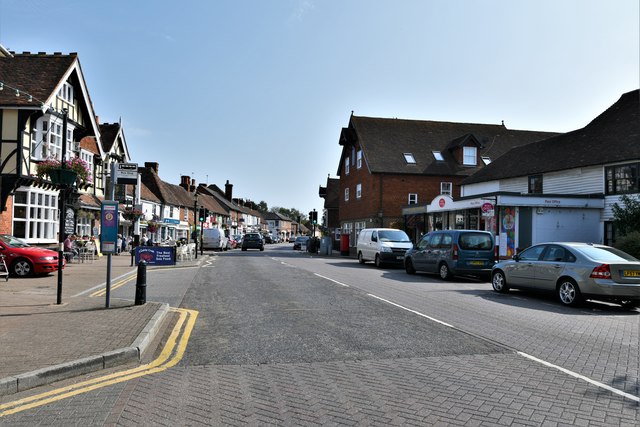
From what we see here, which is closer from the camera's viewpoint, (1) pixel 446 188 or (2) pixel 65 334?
(2) pixel 65 334

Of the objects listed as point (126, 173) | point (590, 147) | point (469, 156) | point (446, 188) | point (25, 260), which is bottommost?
point (25, 260)

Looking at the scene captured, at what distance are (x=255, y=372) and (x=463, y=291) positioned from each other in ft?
33.0

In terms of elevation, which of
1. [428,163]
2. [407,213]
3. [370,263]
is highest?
[428,163]

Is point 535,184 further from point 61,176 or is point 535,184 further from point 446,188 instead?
point 61,176

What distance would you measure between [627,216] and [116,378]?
2271 centimetres

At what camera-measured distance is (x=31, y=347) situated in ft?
22.1

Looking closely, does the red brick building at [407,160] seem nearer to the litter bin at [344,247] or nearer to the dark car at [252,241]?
the litter bin at [344,247]

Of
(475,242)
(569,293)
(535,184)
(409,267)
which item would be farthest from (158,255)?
(535,184)

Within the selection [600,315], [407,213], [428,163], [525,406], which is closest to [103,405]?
[525,406]

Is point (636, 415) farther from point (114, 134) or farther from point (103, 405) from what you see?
point (114, 134)

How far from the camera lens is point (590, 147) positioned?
1053 inches

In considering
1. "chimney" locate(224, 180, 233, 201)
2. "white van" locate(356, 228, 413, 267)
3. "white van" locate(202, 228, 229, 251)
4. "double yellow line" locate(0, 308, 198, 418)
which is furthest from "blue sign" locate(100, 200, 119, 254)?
"chimney" locate(224, 180, 233, 201)

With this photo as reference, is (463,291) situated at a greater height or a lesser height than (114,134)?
lesser

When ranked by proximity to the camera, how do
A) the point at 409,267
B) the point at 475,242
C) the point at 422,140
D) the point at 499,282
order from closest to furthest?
the point at 499,282 < the point at 475,242 < the point at 409,267 < the point at 422,140
